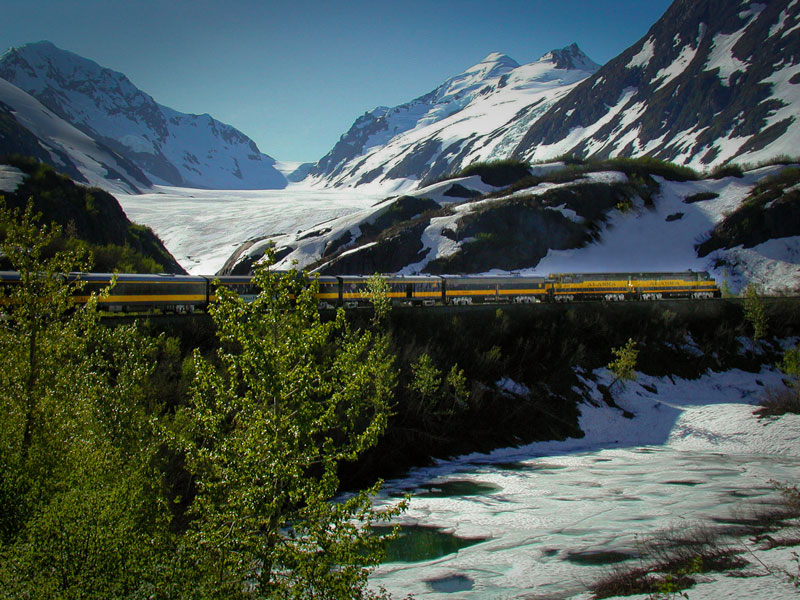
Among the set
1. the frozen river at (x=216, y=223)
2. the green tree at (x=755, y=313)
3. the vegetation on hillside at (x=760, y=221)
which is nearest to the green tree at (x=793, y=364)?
the green tree at (x=755, y=313)

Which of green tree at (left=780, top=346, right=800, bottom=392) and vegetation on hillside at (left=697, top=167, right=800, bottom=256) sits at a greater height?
vegetation on hillside at (left=697, top=167, right=800, bottom=256)

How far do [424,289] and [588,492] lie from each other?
26.1 metres

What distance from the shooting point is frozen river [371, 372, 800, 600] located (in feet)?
59.7

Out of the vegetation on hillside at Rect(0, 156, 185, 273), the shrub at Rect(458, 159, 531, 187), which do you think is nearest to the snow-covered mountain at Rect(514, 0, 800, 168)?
the shrub at Rect(458, 159, 531, 187)

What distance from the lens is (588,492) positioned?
27.6 m

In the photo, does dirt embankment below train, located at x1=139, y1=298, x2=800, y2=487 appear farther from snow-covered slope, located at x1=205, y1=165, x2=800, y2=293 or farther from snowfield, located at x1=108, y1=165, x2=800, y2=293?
snow-covered slope, located at x1=205, y1=165, x2=800, y2=293

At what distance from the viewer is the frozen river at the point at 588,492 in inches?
717

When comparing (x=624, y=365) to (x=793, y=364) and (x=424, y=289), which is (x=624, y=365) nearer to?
(x=793, y=364)

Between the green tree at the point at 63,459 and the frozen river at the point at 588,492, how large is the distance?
8.87 metres

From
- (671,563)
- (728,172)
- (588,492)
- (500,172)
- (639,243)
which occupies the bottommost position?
(588,492)

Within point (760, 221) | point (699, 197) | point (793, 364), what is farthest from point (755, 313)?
point (699, 197)

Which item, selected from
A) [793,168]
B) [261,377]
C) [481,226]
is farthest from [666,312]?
[793,168]

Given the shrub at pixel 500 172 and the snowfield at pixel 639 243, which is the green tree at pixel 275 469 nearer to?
the snowfield at pixel 639 243

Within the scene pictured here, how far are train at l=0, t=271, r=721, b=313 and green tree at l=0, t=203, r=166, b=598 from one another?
383 inches
